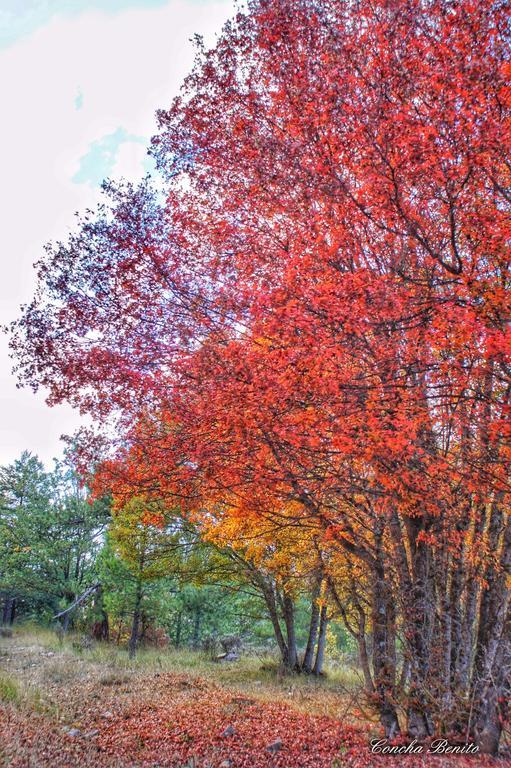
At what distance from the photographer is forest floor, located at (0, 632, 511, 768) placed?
6.01 m

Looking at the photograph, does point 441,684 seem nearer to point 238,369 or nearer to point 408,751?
point 408,751

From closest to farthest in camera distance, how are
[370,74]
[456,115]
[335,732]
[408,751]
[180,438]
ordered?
1. [456,115]
2. [370,74]
3. [408,751]
4. [180,438]
5. [335,732]

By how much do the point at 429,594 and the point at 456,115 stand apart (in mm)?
5589

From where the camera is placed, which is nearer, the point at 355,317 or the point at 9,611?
the point at 355,317

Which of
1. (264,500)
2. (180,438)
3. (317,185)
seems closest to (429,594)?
(264,500)

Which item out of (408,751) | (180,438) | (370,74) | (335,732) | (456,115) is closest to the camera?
(456,115)

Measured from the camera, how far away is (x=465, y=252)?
252 inches

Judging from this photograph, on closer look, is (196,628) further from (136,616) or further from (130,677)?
(130,677)

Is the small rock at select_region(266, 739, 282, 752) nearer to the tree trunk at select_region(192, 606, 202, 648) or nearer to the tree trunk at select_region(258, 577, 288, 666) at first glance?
the tree trunk at select_region(258, 577, 288, 666)

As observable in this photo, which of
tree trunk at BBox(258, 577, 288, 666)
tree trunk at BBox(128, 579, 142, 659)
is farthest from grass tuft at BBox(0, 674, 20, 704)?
tree trunk at BBox(128, 579, 142, 659)

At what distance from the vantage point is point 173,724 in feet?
25.3

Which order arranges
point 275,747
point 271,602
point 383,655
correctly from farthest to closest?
point 271,602
point 383,655
point 275,747

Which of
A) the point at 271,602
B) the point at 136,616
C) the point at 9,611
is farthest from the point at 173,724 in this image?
the point at 9,611

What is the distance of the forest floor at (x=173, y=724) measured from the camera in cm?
601
